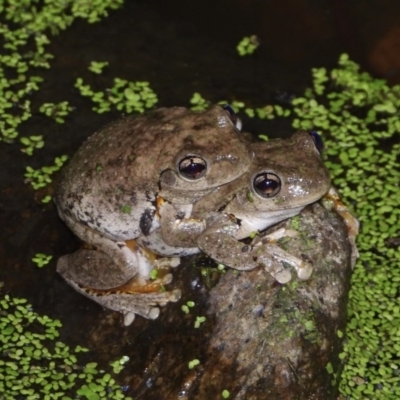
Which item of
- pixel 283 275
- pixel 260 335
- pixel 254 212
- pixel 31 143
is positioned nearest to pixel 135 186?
pixel 254 212

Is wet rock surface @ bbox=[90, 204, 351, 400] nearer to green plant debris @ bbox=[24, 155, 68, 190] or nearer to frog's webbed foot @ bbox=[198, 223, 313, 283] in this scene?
frog's webbed foot @ bbox=[198, 223, 313, 283]

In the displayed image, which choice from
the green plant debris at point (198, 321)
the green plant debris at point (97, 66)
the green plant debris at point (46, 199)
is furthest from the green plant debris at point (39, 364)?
the green plant debris at point (97, 66)

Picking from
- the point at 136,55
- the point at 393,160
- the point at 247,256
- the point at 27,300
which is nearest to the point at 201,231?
the point at 247,256

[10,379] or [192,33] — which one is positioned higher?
[192,33]

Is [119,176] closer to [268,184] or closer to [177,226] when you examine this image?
[177,226]

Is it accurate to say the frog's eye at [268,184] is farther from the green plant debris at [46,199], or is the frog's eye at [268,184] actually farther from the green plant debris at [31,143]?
the green plant debris at [31,143]

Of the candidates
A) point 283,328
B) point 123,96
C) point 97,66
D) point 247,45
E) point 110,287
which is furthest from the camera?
point 247,45

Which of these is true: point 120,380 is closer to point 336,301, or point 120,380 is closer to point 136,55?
point 336,301
